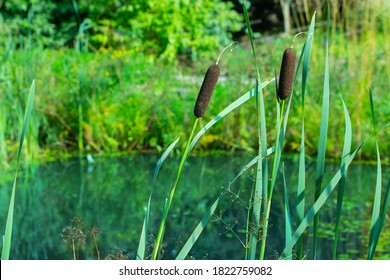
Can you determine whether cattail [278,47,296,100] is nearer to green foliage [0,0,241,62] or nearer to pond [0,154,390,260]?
pond [0,154,390,260]

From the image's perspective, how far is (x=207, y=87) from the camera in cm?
147

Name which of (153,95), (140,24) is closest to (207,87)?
(153,95)

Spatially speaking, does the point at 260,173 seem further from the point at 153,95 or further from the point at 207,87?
the point at 153,95

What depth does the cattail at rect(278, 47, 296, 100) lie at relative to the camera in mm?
1469

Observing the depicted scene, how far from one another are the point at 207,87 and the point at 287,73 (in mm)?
155

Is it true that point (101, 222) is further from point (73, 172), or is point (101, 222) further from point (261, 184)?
point (261, 184)

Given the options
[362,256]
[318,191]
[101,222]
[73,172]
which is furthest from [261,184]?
[73,172]

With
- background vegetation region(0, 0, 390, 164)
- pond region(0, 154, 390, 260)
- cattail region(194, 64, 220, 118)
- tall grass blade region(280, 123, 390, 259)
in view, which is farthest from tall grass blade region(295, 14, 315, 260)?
background vegetation region(0, 0, 390, 164)

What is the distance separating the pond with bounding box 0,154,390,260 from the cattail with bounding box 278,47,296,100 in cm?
195

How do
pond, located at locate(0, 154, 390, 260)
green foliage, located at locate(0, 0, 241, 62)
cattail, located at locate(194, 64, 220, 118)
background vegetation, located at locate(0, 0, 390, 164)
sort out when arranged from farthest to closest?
green foliage, located at locate(0, 0, 241, 62)
background vegetation, located at locate(0, 0, 390, 164)
pond, located at locate(0, 154, 390, 260)
cattail, located at locate(194, 64, 220, 118)

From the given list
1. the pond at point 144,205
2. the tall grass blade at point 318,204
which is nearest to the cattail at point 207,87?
the tall grass blade at point 318,204

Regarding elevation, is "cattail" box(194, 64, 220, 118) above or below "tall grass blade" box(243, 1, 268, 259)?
above
